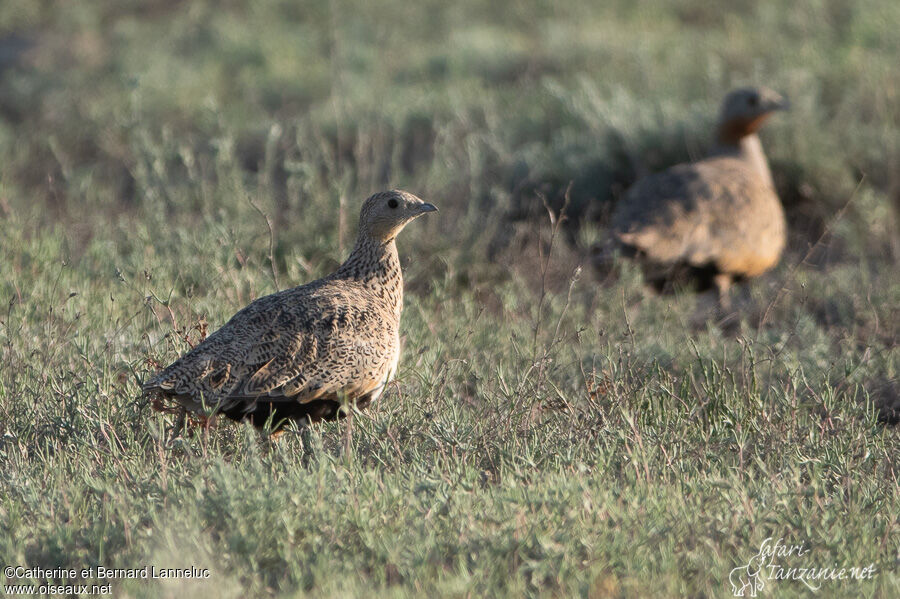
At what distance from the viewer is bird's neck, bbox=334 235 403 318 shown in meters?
4.86

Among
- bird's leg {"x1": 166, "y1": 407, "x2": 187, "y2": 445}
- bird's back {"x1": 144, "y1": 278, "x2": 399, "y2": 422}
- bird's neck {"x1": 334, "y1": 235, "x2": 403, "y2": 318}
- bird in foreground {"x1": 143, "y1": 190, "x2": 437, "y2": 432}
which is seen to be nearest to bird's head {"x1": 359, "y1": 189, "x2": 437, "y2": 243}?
bird's neck {"x1": 334, "y1": 235, "x2": 403, "y2": 318}

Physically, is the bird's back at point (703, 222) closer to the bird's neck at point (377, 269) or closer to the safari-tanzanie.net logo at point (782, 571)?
the bird's neck at point (377, 269)

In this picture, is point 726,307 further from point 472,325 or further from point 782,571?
point 782,571

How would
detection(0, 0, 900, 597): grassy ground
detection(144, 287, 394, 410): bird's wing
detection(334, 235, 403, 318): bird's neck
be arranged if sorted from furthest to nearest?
detection(334, 235, 403, 318): bird's neck, detection(144, 287, 394, 410): bird's wing, detection(0, 0, 900, 597): grassy ground

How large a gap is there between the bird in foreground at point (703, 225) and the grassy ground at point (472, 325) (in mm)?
280

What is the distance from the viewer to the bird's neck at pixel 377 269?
4863mm

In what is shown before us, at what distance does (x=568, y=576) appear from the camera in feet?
10.5

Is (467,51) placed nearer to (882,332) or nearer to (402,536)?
(882,332)

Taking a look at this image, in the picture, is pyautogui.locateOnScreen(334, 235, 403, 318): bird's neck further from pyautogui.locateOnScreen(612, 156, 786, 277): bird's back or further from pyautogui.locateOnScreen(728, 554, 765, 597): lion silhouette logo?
pyautogui.locateOnScreen(612, 156, 786, 277): bird's back

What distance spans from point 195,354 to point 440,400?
104cm

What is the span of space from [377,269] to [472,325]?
655 millimetres

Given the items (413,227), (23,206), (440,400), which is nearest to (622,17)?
(413,227)

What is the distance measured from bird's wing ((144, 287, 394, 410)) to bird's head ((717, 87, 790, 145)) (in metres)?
4.66

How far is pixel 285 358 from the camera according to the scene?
4152mm
